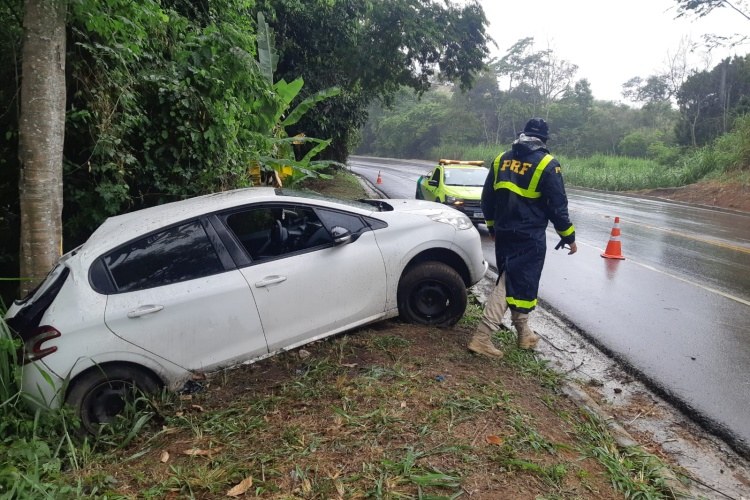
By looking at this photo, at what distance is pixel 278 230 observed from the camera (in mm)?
4660

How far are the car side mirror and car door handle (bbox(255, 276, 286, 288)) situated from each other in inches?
21.3

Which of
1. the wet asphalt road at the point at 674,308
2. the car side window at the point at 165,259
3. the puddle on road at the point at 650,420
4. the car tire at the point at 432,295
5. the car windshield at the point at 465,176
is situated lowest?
the puddle on road at the point at 650,420

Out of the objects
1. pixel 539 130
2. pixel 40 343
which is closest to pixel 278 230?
pixel 40 343

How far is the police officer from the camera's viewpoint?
14.9 ft

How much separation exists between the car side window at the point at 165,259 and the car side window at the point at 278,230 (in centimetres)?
34

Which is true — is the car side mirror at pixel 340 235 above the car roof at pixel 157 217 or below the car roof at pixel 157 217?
below

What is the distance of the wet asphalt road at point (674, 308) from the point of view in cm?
443

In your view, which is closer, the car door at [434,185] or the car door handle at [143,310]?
the car door handle at [143,310]

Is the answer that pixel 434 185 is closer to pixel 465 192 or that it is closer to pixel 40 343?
pixel 465 192

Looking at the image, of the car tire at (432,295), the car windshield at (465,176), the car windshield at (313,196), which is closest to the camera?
the car windshield at (313,196)

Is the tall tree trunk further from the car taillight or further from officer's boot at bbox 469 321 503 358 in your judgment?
officer's boot at bbox 469 321 503 358

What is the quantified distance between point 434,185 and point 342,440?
1083 cm

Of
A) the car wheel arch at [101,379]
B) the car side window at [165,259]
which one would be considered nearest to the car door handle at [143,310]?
the car side window at [165,259]

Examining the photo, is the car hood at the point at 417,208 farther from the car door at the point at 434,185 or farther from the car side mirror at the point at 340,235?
the car door at the point at 434,185
